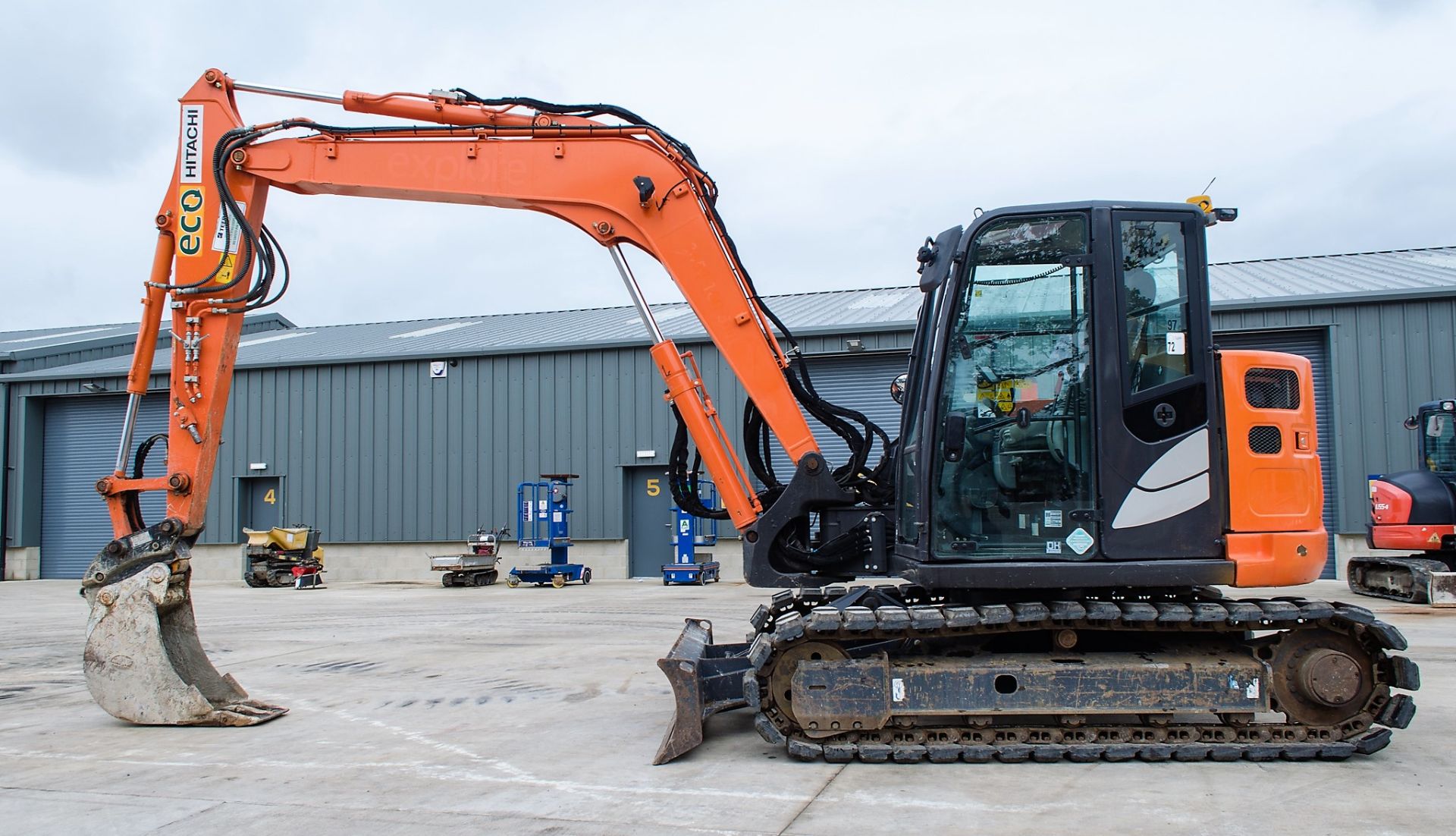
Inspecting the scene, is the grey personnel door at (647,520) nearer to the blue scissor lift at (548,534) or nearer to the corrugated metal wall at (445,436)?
the corrugated metal wall at (445,436)

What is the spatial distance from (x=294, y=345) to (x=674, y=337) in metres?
13.2

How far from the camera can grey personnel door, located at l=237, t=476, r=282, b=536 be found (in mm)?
27000

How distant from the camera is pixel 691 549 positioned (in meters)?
22.9

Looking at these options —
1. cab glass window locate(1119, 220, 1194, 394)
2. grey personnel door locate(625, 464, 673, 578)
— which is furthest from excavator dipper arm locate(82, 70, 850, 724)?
grey personnel door locate(625, 464, 673, 578)

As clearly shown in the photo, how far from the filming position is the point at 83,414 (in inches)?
1144

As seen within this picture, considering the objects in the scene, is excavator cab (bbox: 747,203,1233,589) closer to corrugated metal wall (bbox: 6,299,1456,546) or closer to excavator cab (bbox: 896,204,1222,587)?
excavator cab (bbox: 896,204,1222,587)

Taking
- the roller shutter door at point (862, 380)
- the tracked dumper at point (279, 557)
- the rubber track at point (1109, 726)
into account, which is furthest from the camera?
the tracked dumper at point (279, 557)

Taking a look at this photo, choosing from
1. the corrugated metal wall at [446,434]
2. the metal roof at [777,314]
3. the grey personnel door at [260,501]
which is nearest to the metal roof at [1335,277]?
the metal roof at [777,314]

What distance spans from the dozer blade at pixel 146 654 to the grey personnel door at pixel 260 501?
20.9m

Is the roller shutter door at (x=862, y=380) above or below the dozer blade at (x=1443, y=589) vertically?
above

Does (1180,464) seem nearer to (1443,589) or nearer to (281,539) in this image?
(1443,589)

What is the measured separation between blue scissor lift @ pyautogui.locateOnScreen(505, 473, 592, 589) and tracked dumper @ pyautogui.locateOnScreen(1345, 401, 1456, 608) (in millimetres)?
15202

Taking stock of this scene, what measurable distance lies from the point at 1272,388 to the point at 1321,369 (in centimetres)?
1760

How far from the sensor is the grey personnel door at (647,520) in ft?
81.7
